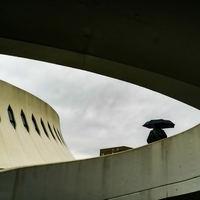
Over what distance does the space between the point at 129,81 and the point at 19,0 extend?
151cm

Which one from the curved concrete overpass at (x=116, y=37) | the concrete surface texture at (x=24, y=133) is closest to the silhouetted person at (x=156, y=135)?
the curved concrete overpass at (x=116, y=37)

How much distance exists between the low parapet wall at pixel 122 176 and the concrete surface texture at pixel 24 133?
35.0 feet

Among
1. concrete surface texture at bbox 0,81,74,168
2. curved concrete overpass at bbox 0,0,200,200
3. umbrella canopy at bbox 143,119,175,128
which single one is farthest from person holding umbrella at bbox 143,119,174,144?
concrete surface texture at bbox 0,81,74,168

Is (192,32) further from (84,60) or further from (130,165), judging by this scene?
(130,165)

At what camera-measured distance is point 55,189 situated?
29.4 feet

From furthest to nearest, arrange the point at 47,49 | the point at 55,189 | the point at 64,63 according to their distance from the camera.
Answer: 1. the point at 55,189
2. the point at 64,63
3. the point at 47,49

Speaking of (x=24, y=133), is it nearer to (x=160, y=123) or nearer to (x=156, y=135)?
(x=160, y=123)

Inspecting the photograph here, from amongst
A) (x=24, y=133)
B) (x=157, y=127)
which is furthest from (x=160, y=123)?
(x=24, y=133)

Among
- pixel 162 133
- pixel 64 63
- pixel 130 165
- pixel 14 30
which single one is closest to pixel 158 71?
pixel 64 63

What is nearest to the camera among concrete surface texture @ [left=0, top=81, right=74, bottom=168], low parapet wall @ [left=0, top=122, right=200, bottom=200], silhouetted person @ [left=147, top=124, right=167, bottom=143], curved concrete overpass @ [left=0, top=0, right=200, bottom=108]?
curved concrete overpass @ [left=0, top=0, right=200, bottom=108]

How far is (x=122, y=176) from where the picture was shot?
8.34 m

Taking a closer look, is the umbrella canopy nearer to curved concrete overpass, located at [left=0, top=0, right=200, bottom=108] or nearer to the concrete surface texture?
curved concrete overpass, located at [left=0, top=0, right=200, bottom=108]

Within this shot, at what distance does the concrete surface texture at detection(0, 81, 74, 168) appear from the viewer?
836 inches

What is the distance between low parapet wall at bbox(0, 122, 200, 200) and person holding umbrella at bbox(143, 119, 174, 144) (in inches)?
52.8
